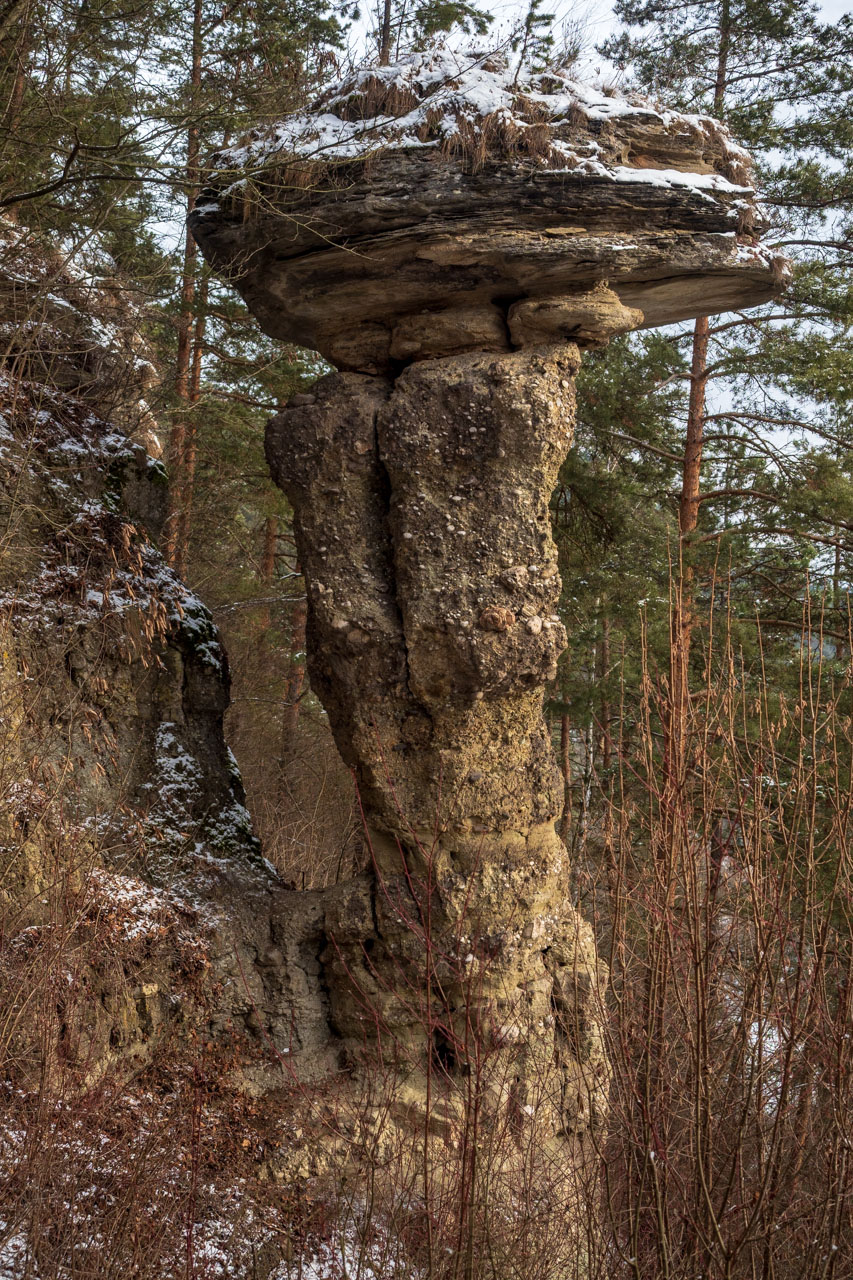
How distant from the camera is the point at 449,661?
21.4 ft

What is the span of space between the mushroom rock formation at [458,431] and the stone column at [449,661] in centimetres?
1

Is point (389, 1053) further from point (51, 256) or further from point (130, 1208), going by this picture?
point (51, 256)

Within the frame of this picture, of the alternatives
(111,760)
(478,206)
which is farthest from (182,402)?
(478,206)

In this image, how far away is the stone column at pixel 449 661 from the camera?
21.3ft

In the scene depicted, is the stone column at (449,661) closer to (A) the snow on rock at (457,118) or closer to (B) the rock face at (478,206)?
(B) the rock face at (478,206)

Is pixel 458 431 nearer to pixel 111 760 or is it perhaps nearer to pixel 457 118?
pixel 457 118

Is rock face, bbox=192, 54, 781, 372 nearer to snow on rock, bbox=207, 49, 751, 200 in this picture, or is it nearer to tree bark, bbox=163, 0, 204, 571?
snow on rock, bbox=207, 49, 751, 200

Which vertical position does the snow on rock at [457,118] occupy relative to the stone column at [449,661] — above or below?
above

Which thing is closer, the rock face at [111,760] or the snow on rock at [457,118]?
the rock face at [111,760]

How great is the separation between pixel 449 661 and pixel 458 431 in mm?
1478

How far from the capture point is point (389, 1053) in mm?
6637

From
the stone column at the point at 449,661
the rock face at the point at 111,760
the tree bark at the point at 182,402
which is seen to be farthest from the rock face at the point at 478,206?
the tree bark at the point at 182,402

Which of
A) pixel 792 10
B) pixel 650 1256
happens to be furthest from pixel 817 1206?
pixel 792 10

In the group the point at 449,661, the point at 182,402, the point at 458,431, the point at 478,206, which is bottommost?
the point at 449,661
